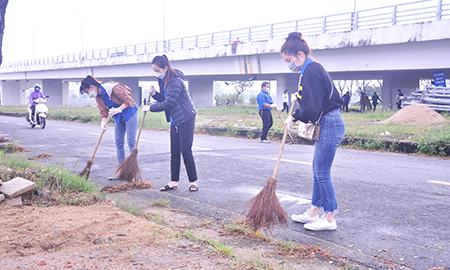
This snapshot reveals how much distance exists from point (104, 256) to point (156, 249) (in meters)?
0.40

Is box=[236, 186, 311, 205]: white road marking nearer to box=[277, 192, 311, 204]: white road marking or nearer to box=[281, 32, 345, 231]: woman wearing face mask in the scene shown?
box=[277, 192, 311, 204]: white road marking

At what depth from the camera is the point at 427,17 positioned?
20391 mm

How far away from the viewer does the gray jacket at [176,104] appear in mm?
6762

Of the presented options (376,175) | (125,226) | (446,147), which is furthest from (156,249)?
(446,147)

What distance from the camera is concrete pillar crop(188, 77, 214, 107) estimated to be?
155ft

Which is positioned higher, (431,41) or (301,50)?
(431,41)

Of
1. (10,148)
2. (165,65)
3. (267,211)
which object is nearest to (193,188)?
(165,65)

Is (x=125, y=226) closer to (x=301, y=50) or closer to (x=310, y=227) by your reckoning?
(x=310, y=227)

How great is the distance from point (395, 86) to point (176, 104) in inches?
1286

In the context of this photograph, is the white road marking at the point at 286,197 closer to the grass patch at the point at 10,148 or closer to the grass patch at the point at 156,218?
the grass patch at the point at 156,218

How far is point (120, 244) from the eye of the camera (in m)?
4.21

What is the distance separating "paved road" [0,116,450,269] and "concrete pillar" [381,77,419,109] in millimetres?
25128

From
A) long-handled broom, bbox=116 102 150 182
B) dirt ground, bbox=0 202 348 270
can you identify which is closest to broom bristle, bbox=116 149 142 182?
long-handled broom, bbox=116 102 150 182

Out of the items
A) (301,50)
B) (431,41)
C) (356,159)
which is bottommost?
(356,159)
